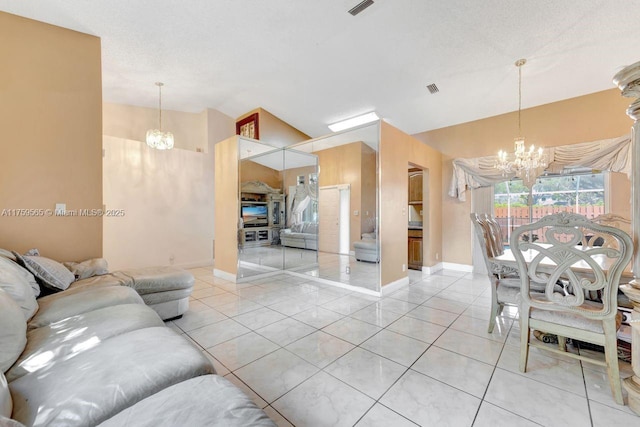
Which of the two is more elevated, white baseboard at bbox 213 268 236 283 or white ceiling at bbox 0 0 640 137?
white ceiling at bbox 0 0 640 137

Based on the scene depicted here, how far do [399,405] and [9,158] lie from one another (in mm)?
4164

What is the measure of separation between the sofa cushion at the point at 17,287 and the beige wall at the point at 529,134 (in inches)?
236

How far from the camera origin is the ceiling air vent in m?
2.80

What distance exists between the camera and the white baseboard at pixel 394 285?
3768mm

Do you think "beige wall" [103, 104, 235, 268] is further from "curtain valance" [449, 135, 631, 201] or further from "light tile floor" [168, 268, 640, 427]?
"curtain valance" [449, 135, 631, 201]

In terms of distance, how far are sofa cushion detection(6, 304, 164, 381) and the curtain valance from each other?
546cm

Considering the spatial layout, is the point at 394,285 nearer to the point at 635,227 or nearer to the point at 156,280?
the point at 635,227

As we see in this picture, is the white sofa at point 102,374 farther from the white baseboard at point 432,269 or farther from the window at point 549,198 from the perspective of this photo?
the window at point 549,198

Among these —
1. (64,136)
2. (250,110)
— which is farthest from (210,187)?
(64,136)

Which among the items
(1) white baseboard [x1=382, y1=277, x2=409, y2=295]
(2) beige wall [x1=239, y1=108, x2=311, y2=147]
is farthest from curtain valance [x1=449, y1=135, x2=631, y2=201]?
(2) beige wall [x1=239, y1=108, x2=311, y2=147]

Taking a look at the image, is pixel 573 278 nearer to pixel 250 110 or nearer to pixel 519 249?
pixel 519 249

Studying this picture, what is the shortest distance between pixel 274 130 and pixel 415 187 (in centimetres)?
380

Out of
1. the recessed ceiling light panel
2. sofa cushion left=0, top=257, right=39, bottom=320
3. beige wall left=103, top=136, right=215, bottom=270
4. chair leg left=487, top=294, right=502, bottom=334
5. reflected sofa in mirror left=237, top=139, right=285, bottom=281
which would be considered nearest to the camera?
sofa cushion left=0, top=257, right=39, bottom=320

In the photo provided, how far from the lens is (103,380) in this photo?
1045mm
